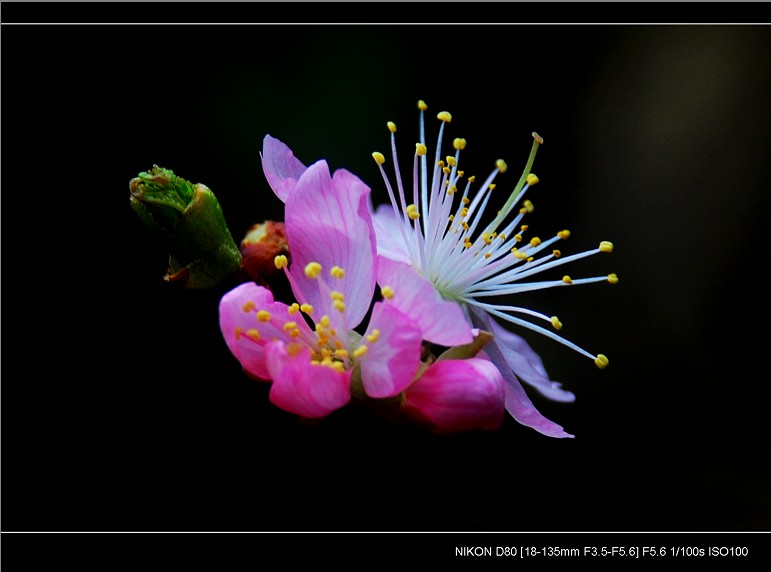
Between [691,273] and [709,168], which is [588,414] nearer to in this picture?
[691,273]

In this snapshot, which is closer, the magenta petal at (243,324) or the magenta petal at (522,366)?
the magenta petal at (243,324)

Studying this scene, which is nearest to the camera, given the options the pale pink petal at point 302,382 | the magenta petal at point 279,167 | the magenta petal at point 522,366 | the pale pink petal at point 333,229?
the pale pink petal at point 302,382

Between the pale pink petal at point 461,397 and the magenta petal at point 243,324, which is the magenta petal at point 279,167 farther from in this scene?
the pale pink petal at point 461,397

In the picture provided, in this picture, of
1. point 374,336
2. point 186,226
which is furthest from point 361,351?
point 186,226

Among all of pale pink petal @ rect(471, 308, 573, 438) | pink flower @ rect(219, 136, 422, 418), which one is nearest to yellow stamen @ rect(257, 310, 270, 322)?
pink flower @ rect(219, 136, 422, 418)

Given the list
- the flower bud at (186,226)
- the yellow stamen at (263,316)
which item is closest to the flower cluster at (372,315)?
the yellow stamen at (263,316)

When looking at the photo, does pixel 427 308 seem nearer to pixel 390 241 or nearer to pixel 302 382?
pixel 302 382
